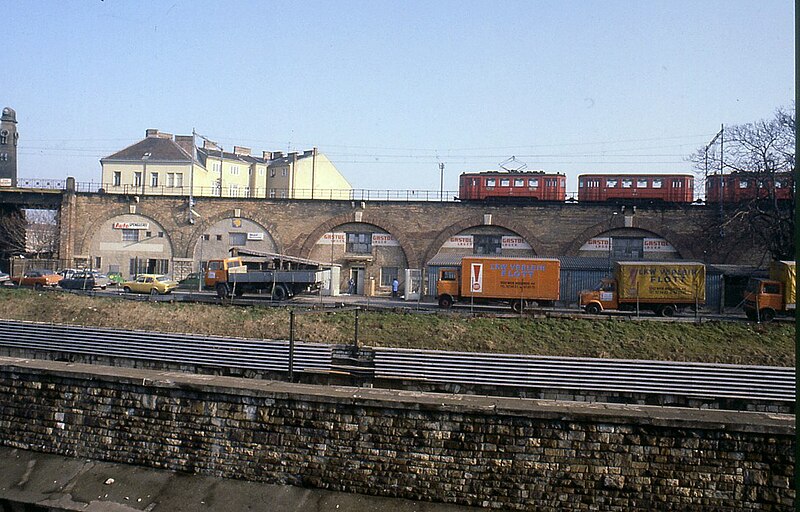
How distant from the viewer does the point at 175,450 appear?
29.3 ft

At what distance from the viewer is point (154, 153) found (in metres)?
49.8

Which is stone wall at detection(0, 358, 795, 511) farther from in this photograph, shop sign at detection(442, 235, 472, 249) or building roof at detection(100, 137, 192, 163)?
building roof at detection(100, 137, 192, 163)

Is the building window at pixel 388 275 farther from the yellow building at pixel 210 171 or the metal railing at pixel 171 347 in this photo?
the metal railing at pixel 171 347

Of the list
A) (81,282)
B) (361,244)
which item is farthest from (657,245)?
(81,282)

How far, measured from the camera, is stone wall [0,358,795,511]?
7566 mm

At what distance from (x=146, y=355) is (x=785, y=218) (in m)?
30.6

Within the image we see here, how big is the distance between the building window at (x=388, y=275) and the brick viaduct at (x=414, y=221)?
133cm

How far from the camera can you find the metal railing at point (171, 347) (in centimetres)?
1506

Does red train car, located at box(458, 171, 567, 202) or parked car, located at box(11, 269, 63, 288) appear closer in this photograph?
parked car, located at box(11, 269, 63, 288)

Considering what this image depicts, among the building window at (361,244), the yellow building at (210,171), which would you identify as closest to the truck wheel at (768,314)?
the building window at (361,244)

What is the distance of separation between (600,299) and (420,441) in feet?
61.3

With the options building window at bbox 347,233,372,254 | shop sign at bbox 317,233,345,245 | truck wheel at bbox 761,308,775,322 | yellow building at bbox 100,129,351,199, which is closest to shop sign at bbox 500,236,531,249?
building window at bbox 347,233,372,254

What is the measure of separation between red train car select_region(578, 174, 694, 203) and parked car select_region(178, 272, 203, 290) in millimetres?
22870

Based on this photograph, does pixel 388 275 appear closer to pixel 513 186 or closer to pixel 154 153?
pixel 513 186
